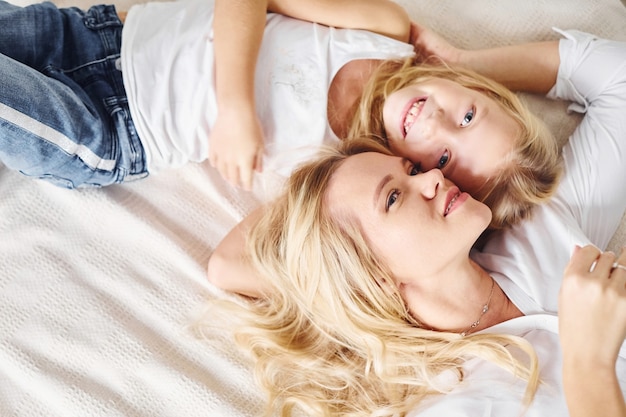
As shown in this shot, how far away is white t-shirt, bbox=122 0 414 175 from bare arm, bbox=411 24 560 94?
0.43ft

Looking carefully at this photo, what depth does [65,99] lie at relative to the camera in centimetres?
118

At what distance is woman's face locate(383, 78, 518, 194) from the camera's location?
1147mm

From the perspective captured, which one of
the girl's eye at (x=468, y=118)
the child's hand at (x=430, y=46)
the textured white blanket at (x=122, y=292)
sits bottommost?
the textured white blanket at (x=122, y=292)

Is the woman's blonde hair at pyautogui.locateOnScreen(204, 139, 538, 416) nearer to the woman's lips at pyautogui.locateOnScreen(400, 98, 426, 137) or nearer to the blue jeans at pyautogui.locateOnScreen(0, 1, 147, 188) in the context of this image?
the woman's lips at pyautogui.locateOnScreen(400, 98, 426, 137)

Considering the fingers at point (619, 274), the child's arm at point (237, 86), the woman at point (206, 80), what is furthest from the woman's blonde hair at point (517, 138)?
the fingers at point (619, 274)

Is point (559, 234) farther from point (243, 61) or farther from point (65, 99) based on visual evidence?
point (65, 99)

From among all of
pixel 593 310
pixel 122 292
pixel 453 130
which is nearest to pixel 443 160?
pixel 453 130

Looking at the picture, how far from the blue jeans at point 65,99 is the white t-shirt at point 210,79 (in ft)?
0.16

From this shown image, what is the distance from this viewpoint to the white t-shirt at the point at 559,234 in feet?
3.49

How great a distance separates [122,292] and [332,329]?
1.44ft

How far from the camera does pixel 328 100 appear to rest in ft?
4.29

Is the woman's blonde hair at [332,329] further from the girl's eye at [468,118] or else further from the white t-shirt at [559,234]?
the girl's eye at [468,118]

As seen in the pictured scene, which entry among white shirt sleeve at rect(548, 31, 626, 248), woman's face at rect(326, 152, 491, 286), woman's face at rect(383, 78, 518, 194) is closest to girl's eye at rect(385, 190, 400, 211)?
woman's face at rect(326, 152, 491, 286)

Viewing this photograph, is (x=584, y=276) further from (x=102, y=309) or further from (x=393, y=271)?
(x=102, y=309)
